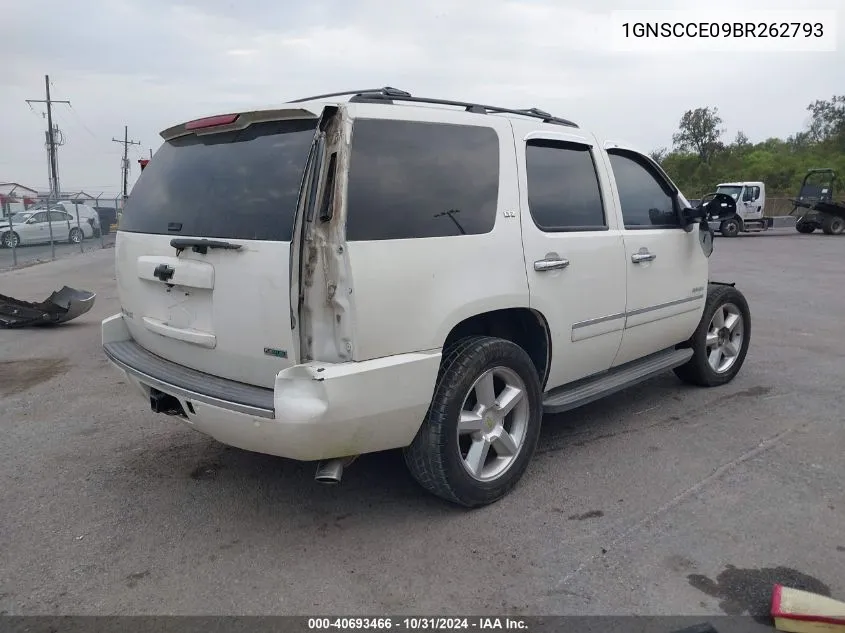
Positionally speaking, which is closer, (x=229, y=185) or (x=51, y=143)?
(x=229, y=185)

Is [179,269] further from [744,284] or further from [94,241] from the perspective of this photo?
[94,241]

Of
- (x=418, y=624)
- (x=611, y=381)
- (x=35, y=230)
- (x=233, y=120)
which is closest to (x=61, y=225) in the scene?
(x=35, y=230)

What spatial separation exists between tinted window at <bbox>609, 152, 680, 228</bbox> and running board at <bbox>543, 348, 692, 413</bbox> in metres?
0.93

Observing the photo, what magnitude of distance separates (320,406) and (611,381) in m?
2.18

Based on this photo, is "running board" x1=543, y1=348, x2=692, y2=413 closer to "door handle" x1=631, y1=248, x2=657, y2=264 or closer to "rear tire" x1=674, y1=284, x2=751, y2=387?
"rear tire" x1=674, y1=284, x2=751, y2=387

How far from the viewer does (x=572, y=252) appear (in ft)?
12.5

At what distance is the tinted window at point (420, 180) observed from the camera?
2920 millimetres

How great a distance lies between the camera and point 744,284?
1223cm

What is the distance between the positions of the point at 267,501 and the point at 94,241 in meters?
25.0

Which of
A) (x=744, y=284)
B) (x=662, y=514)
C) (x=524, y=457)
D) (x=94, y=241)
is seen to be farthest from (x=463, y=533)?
(x=94, y=241)

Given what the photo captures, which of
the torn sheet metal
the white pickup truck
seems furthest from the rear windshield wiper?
the white pickup truck

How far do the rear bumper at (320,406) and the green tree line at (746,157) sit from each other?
145 feet

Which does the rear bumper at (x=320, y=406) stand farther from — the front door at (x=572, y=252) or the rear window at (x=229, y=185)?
the front door at (x=572, y=252)

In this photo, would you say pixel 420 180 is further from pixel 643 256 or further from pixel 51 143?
pixel 51 143
